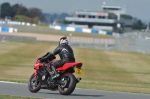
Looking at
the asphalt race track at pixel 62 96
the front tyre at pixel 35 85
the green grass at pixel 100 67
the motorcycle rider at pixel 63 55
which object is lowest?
the green grass at pixel 100 67

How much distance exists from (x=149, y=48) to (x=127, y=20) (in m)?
132

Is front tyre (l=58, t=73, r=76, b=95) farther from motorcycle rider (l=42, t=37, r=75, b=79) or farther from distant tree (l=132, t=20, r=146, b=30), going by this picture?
distant tree (l=132, t=20, r=146, b=30)

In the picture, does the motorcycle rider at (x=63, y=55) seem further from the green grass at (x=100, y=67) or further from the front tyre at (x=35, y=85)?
the green grass at (x=100, y=67)

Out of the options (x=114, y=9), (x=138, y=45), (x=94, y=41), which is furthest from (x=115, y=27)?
(x=138, y=45)

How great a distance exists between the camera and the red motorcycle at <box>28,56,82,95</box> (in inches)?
582

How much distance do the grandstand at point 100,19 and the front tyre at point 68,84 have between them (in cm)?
15395

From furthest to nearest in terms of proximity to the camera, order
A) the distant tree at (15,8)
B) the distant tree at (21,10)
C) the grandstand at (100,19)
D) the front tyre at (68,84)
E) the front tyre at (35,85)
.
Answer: the distant tree at (21,10) < the distant tree at (15,8) < the grandstand at (100,19) < the front tyre at (35,85) < the front tyre at (68,84)

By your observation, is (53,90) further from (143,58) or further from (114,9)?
(114,9)

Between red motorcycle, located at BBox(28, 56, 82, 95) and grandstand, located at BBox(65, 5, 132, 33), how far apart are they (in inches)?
6035

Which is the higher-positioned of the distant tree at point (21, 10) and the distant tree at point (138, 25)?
the distant tree at point (21, 10)

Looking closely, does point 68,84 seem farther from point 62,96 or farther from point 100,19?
point 100,19

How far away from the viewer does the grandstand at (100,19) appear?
17150 cm

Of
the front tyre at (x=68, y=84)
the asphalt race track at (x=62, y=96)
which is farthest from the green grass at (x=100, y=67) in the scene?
the front tyre at (x=68, y=84)

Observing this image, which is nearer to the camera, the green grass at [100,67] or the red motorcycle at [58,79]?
the red motorcycle at [58,79]
